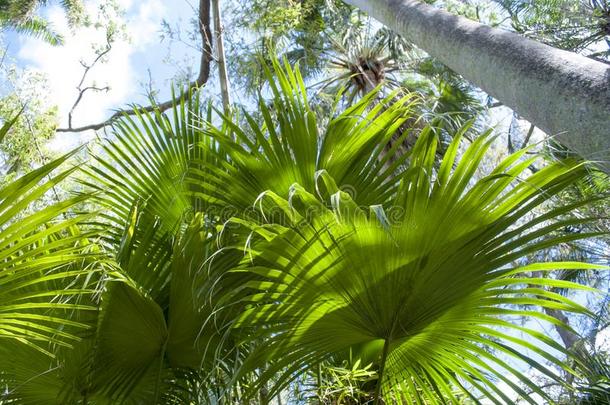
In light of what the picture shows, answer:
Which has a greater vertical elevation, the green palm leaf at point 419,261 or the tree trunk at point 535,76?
the tree trunk at point 535,76

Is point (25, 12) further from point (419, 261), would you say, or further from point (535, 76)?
point (419, 261)

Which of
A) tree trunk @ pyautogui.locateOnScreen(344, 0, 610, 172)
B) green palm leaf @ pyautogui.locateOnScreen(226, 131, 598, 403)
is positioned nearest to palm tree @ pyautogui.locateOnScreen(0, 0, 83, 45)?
tree trunk @ pyautogui.locateOnScreen(344, 0, 610, 172)

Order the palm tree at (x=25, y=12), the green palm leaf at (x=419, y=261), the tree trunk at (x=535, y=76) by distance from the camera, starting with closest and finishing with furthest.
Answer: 1. the green palm leaf at (x=419, y=261)
2. the tree trunk at (x=535, y=76)
3. the palm tree at (x=25, y=12)

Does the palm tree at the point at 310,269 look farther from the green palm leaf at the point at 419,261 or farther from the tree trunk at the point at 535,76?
the tree trunk at the point at 535,76

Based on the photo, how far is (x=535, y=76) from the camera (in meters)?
2.12

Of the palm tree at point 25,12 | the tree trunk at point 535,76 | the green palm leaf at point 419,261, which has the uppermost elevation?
the palm tree at point 25,12

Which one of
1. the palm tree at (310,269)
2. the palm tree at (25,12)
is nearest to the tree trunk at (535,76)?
the palm tree at (310,269)

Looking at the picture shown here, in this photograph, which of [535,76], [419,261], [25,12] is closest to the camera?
[419,261]

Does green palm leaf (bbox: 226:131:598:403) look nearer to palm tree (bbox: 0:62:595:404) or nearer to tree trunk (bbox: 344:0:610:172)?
palm tree (bbox: 0:62:595:404)

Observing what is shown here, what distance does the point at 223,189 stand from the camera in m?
2.23

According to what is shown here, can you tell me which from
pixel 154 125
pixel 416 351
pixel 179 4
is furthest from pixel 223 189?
pixel 179 4

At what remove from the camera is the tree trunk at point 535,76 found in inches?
69.6

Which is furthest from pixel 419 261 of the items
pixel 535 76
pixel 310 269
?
pixel 535 76

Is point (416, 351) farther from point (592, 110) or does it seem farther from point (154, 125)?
point (154, 125)
